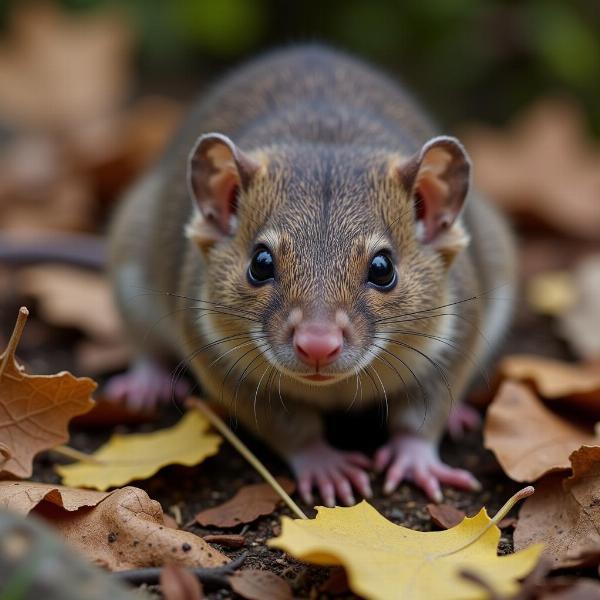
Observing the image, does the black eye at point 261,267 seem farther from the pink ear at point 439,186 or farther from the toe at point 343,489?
the toe at point 343,489

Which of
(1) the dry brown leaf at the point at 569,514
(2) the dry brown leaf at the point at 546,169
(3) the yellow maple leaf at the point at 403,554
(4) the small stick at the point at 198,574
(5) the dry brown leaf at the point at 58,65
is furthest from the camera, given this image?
(5) the dry brown leaf at the point at 58,65

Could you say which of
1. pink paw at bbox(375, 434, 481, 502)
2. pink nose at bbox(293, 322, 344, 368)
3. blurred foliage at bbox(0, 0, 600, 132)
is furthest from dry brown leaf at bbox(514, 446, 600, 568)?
blurred foliage at bbox(0, 0, 600, 132)

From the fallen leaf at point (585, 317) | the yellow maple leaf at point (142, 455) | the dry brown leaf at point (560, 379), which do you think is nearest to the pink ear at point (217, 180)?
the yellow maple leaf at point (142, 455)

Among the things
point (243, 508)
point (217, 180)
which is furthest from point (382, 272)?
point (243, 508)

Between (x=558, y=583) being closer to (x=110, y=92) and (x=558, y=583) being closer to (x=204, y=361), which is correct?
(x=204, y=361)

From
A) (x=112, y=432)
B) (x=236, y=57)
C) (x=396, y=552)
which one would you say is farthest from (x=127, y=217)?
(x=236, y=57)

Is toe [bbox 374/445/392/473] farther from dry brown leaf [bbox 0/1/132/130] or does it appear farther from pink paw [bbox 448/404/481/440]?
dry brown leaf [bbox 0/1/132/130]
